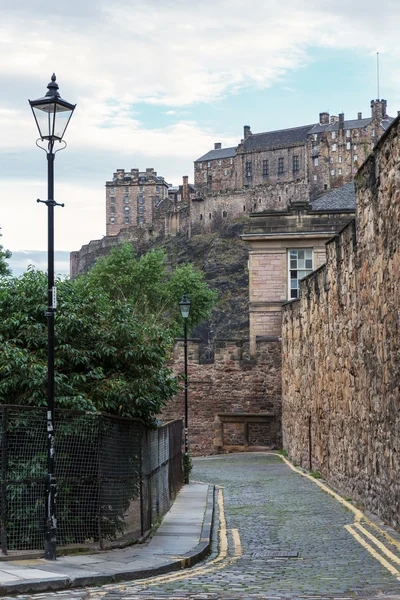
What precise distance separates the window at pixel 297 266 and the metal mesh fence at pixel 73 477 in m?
23.4

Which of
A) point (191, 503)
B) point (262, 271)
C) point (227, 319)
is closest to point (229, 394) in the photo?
point (262, 271)

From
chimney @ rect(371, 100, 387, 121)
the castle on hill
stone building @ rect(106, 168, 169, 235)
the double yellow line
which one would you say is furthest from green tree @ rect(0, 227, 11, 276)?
stone building @ rect(106, 168, 169, 235)

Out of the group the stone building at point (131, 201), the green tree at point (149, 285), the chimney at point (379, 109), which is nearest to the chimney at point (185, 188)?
the stone building at point (131, 201)

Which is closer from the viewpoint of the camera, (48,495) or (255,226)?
(48,495)

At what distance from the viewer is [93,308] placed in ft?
46.2

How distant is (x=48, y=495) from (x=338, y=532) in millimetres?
4631

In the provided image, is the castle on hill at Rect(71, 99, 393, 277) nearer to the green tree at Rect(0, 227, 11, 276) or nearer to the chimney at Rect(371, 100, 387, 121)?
the chimney at Rect(371, 100, 387, 121)

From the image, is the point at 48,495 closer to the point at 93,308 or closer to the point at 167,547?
the point at 167,547

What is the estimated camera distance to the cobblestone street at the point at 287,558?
29.0ft

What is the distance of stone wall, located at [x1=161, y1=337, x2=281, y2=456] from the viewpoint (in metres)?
36.4

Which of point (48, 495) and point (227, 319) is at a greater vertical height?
point (227, 319)

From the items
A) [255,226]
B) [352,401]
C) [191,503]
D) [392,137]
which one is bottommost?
[191,503]

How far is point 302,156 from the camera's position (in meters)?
135

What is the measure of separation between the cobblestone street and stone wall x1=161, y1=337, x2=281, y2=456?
1647 centimetres
